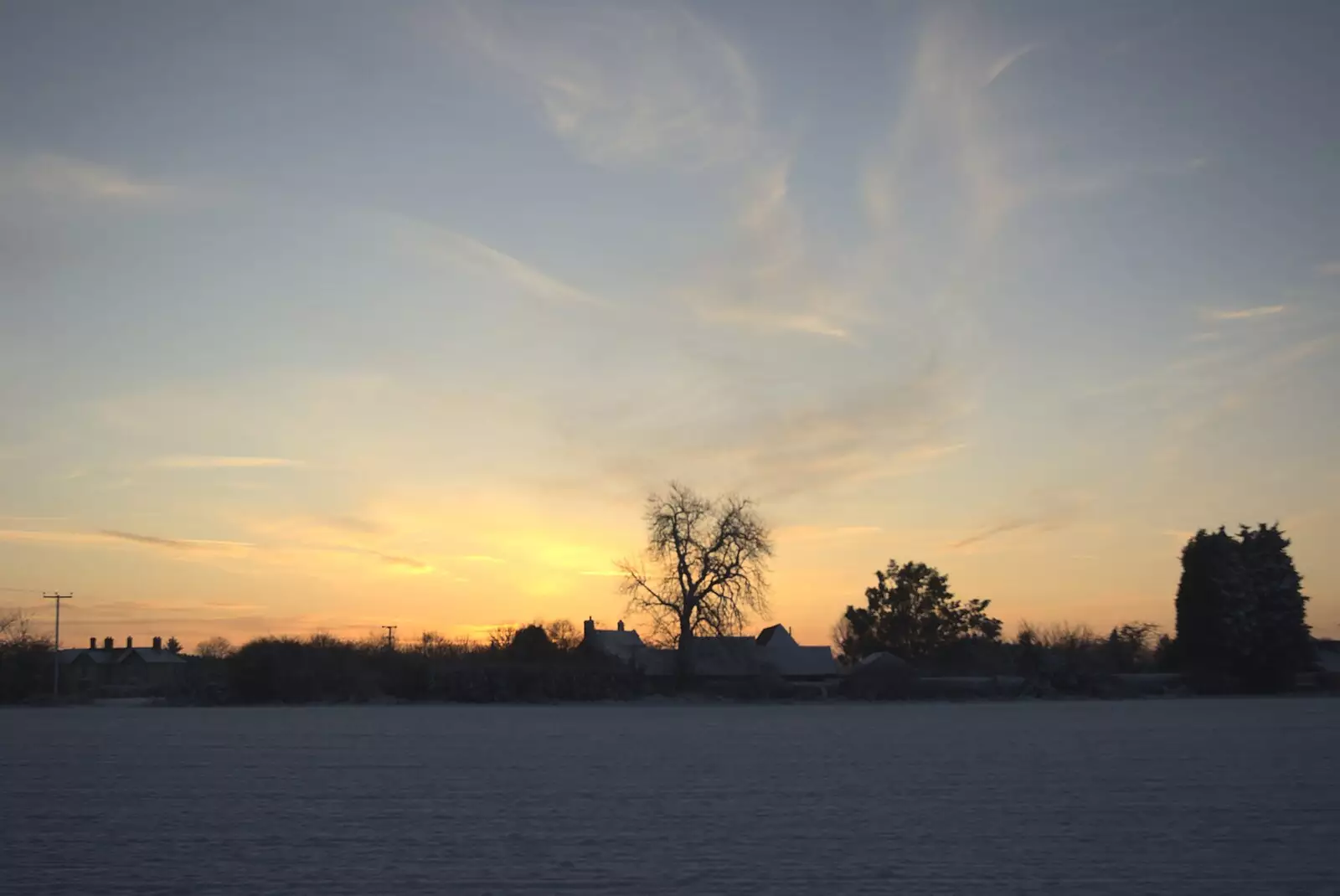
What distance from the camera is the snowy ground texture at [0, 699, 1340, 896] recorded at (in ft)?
34.4

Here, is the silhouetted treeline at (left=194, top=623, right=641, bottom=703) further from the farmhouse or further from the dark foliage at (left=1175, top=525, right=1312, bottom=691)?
the farmhouse

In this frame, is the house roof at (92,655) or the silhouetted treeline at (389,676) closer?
the silhouetted treeline at (389,676)

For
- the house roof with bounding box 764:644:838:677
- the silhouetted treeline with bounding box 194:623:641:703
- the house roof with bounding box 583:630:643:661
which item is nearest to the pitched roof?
the house roof with bounding box 583:630:643:661

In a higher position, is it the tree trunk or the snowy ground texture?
the tree trunk

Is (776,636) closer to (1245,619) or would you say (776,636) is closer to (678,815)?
(1245,619)

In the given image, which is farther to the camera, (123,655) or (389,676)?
(123,655)

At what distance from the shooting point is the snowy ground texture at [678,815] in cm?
1050

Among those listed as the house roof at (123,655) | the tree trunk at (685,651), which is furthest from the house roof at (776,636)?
the house roof at (123,655)

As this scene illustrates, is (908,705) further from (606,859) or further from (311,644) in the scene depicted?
(606,859)

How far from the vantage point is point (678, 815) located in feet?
48.2

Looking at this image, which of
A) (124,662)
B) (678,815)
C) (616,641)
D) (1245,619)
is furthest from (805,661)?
(124,662)

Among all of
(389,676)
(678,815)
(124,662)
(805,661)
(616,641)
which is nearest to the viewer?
(678,815)

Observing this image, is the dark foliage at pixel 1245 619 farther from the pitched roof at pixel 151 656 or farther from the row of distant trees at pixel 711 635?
the pitched roof at pixel 151 656

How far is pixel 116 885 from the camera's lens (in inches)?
401
